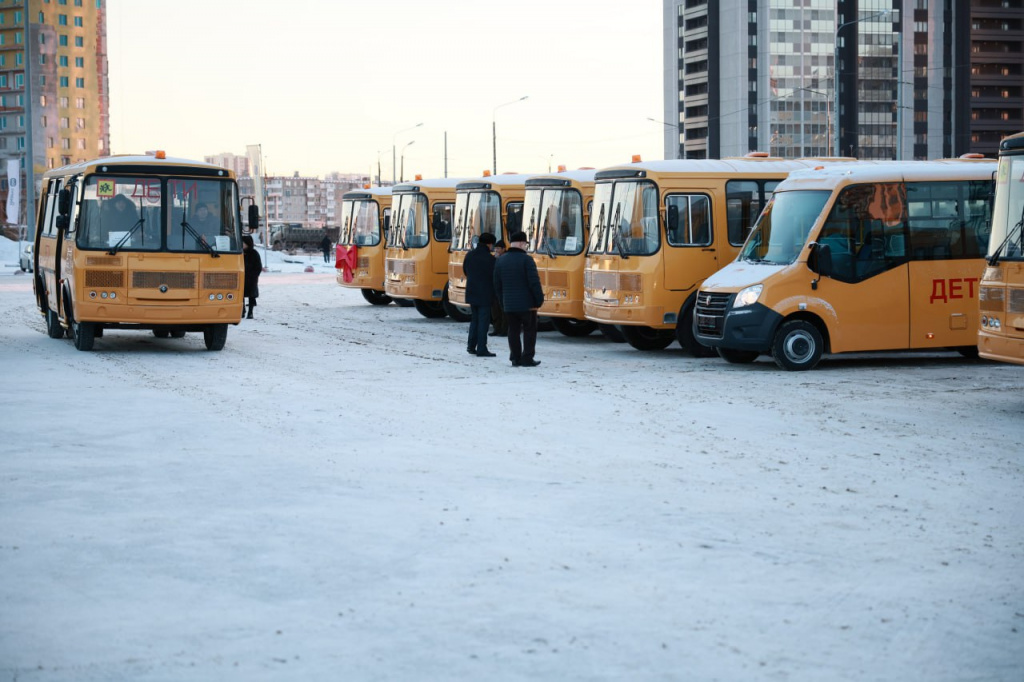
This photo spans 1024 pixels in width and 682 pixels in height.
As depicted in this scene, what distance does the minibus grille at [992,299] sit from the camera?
14.1 meters

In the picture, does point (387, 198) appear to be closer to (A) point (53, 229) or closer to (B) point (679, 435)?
(A) point (53, 229)

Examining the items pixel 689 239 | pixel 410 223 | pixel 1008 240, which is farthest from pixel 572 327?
pixel 1008 240

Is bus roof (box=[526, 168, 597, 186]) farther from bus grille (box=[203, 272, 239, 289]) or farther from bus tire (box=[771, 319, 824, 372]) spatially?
bus tire (box=[771, 319, 824, 372])

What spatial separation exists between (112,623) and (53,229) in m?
18.5

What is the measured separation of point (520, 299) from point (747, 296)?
293 cm

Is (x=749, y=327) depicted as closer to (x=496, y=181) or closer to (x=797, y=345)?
(x=797, y=345)

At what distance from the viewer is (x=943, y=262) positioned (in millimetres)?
18891

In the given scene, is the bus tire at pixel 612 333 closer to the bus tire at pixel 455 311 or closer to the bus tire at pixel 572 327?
the bus tire at pixel 572 327

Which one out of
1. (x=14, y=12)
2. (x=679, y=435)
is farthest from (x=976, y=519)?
(x=14, y=12)

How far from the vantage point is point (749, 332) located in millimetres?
18297

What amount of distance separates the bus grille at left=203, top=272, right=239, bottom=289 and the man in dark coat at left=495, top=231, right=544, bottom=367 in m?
4.13

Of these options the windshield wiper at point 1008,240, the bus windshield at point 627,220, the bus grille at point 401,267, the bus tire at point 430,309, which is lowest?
the bus tire at point 430,309

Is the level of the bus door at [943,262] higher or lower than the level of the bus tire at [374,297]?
higher

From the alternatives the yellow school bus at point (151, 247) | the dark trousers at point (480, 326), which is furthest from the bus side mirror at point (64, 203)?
the dark trousers at point (480, 326)
